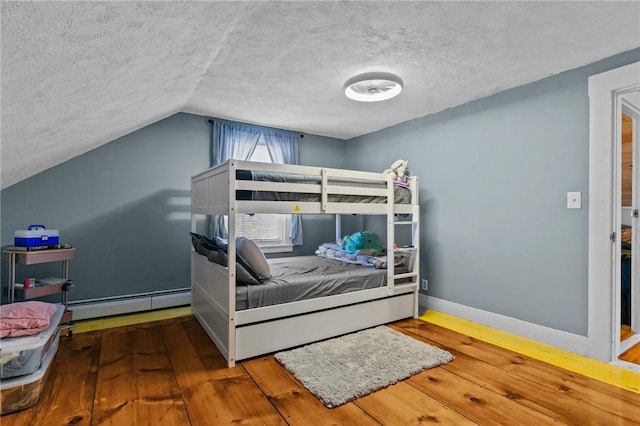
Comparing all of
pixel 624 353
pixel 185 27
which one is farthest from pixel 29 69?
pixel 624 353

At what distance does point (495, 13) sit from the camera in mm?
1727

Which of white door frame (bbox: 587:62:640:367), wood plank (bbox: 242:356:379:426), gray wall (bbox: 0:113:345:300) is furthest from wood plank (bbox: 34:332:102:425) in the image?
white door frame (bbox: 587:62:640:367)

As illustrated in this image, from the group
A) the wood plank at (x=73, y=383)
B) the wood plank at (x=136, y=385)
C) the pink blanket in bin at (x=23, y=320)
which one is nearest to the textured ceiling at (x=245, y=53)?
the pink blanket in bin at (x=23, y=320)

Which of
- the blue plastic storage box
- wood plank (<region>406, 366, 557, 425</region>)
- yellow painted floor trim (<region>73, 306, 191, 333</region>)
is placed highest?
the blue plastic storage box

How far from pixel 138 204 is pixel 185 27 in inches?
89.0

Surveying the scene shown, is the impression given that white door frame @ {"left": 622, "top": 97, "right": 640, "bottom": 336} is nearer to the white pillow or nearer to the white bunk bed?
the white bunk bed

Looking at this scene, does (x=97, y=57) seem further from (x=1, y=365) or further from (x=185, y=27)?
(x=1, y=365)

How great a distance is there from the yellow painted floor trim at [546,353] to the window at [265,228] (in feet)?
6.29

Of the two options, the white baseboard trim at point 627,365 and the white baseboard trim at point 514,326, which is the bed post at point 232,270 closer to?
the white baseboard trim at point 514,326

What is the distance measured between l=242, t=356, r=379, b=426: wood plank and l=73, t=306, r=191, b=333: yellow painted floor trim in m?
1.49

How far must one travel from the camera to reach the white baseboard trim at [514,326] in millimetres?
2378

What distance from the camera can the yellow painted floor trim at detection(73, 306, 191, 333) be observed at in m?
2.87

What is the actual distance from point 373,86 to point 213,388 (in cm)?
241

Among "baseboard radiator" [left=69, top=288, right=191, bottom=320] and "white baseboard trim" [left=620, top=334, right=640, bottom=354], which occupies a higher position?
"baseboard radiator" [left=69, top=288, right=191, bottom=320]
